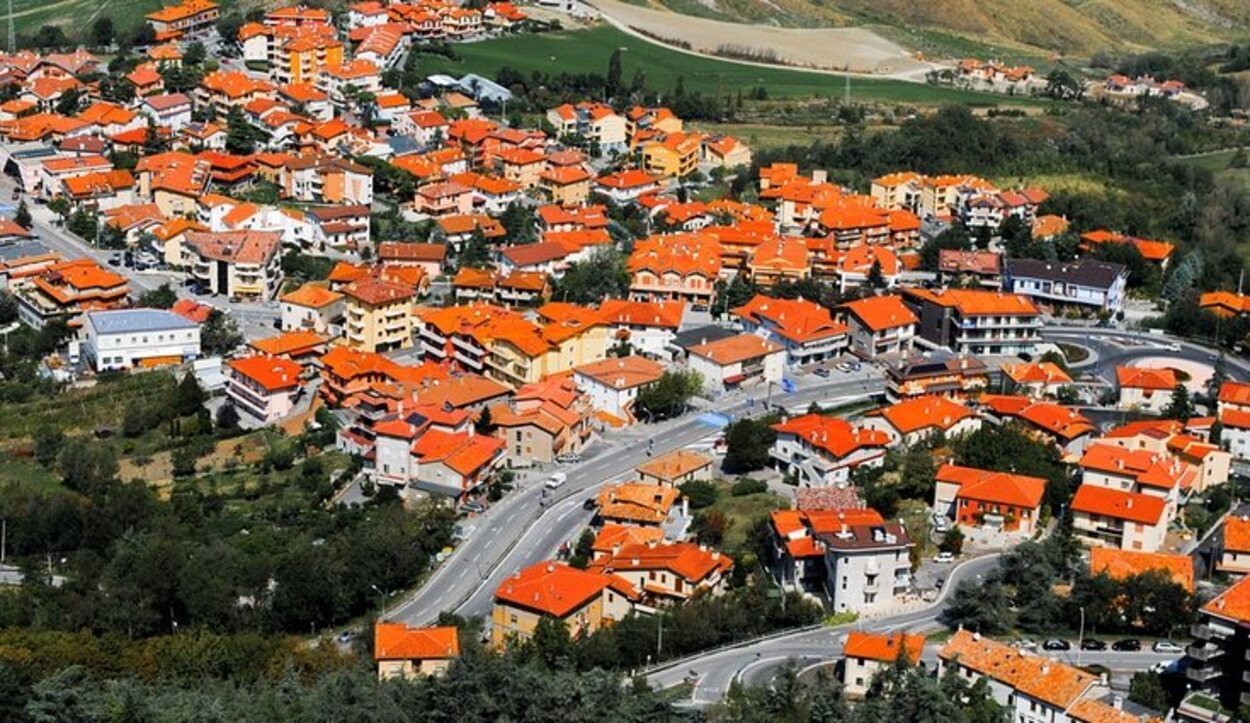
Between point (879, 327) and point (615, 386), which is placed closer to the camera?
point (615, 386)

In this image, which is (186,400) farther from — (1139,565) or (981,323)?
(1139,565)

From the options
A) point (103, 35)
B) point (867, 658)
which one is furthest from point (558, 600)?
point (103, 35)

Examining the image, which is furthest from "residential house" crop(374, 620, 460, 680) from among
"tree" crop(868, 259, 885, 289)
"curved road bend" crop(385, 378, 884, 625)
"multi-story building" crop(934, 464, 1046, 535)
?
"tree" crop(868, 259, 885, 289)

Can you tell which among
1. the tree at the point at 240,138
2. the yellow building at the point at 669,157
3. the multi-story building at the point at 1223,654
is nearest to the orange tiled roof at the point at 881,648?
the multi-story building at the point at 1223,654

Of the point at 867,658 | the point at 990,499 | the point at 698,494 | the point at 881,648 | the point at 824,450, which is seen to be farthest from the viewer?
the point at 824,450

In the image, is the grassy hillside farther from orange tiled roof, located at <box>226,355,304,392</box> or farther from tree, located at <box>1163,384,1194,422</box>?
orange tiled roof, located at <box>226,355,304,392</box>

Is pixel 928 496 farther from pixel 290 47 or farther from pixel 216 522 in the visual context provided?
pixel 290 47

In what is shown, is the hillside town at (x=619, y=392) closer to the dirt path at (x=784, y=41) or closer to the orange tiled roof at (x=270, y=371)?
the orange tiled roof at (x=270, y=371)
